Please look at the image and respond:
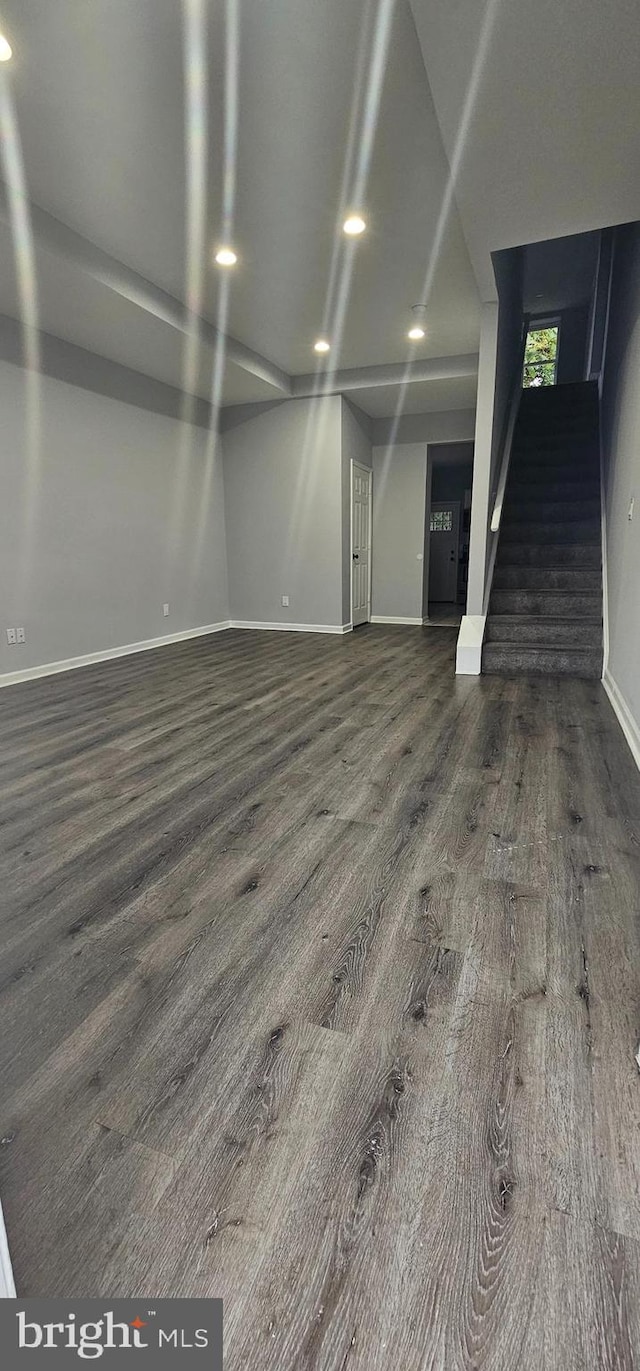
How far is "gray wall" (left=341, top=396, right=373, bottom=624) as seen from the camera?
6.55 meters

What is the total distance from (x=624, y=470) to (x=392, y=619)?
161 inches

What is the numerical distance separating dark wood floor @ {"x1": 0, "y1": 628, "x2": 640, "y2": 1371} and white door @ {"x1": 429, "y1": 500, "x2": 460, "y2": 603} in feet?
25.1

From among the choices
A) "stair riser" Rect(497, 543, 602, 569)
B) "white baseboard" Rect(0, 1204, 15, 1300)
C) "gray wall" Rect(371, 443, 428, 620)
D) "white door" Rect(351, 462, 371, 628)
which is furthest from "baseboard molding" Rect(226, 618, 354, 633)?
"white baseboard" Rect(0, 1204, 15, 1300)

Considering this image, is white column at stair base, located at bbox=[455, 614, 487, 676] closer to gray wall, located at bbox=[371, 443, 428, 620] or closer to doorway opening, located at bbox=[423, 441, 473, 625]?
gray wall, located at bbox=[371, 443, 428, 620]

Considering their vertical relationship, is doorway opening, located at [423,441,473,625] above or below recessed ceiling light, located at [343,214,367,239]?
below

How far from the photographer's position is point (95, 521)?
522 cm

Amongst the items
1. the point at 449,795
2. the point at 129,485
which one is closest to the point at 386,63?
the point at 449,795

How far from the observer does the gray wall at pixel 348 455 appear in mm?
6547

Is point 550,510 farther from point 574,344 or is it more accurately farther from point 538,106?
point 574,344

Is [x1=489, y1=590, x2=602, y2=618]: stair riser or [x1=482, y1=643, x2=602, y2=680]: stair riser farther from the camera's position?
[x1=489, y1=590, x2=602, y2=618]: stair riser

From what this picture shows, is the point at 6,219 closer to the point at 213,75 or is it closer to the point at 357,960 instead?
the point at 213,75

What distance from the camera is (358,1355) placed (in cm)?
76

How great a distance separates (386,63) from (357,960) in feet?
10.8

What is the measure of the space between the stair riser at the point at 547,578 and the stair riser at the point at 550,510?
787mm
